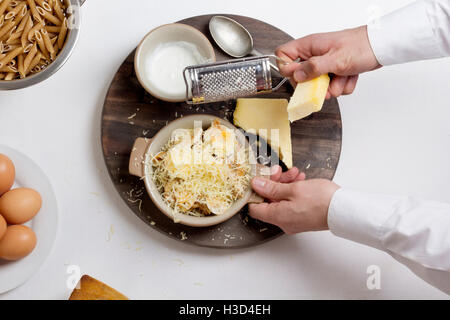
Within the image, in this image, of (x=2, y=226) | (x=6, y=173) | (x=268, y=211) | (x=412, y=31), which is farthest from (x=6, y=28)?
(x=412, y=31)

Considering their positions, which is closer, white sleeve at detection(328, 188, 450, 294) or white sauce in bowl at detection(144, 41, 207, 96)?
white sleeve at detection(328, 188, 450, 294)

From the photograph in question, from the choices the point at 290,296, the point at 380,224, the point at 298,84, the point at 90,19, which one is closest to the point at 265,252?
the point at 290,296

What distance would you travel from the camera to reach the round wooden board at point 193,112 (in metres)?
1.29

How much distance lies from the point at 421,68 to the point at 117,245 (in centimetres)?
114

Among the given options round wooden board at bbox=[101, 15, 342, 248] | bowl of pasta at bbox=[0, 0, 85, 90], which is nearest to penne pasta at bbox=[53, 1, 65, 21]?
bowl of pasta at bbox=[0, 0, 85, 90]

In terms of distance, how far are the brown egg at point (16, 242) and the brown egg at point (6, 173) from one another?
115 millimetres

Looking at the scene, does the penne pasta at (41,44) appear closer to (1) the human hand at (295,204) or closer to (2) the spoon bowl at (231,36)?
(2) the spoon bowl at (231,36)

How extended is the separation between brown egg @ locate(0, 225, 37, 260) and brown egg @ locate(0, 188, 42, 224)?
1.1 inches

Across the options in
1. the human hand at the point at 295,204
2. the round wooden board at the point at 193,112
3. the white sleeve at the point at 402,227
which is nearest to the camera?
the white sleeve at the point at 402,227

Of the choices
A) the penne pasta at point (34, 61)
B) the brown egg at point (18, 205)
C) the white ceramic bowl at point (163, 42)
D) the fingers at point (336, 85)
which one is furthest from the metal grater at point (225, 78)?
the brown egg at point (18, 205)

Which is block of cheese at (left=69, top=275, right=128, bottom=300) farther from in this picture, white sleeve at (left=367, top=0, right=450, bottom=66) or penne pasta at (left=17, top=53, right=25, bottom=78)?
white sleeve at (left=367, top=0, right=450, bottom=66)

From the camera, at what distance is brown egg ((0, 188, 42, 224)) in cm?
123

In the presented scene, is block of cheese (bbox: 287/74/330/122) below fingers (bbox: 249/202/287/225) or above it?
above

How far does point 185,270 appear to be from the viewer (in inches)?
53.6
